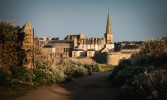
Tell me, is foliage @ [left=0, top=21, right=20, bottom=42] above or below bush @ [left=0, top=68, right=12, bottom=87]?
above

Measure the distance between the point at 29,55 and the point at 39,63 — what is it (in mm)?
1669

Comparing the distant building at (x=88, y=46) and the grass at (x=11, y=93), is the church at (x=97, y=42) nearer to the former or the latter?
the distant building at (x=88, y=46)

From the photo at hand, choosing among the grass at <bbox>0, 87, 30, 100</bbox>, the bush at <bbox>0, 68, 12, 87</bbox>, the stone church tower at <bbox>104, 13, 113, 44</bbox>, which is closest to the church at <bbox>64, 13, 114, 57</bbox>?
the stone church tower at <bbox>104, 13, 113, 44</bbox>

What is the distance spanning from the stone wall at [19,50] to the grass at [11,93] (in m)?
3.04

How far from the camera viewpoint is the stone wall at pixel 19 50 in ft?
58.0

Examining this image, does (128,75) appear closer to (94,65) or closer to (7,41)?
(7,41)

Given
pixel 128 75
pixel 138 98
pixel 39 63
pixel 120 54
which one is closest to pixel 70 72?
pixel 39 63

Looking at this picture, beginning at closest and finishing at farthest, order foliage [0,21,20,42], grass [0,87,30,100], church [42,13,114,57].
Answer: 1. grass [0,87,30,100]
2. foliage [0,21,20,42]
3. church [42,13,114,57]

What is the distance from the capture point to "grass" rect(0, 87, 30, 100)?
12.9 meters

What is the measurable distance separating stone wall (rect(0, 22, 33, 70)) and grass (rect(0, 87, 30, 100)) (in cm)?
304

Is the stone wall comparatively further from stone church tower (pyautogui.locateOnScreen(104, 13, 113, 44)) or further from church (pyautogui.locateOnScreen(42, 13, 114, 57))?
stone church tower (pyautogui.locateOnScreen(104, 13, 113, 44))

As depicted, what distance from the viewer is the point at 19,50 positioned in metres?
18.1

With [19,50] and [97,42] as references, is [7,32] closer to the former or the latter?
[19,50]

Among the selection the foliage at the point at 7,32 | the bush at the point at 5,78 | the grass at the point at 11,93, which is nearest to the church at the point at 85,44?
the foliage at the point at 7,32
